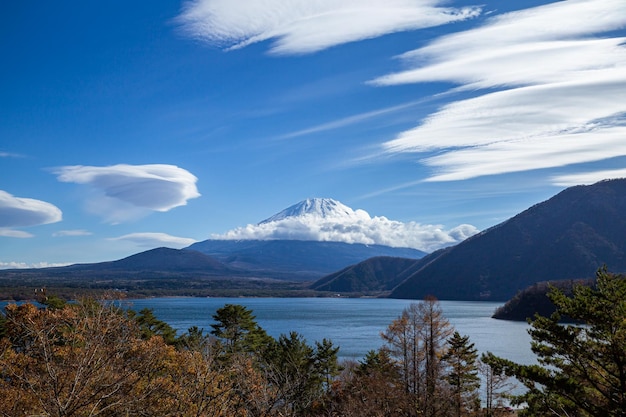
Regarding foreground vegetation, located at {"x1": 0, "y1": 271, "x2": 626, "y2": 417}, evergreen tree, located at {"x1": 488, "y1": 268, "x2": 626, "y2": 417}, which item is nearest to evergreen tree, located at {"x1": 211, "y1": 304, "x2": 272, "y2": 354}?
foreground vegetation, located at {"x1": 0, "y1": 271, "x2": 626, "y2": 417}

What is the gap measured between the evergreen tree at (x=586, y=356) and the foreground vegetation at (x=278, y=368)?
34 millimetres

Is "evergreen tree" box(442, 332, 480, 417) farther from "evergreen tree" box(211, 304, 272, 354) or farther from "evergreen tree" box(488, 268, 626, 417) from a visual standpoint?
"evergreen tree" box(211, 304, 272, 354)

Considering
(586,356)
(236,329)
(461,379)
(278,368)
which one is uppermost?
(586,356)

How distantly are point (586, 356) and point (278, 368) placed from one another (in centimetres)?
2149

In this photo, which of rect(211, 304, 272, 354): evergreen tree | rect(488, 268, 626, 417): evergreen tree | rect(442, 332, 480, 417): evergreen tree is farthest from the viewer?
rect(211, 304, 272, 354): evergreen tree

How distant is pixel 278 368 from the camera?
31.0 meters

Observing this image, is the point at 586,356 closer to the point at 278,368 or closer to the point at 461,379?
the point at 461,379

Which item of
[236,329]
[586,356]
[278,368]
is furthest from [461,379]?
[236,329]

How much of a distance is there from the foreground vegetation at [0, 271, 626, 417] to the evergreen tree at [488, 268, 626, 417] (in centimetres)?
3

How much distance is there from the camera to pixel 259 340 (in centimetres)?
3591

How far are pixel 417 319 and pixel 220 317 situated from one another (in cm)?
1357

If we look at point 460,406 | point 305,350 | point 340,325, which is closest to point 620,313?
point 460,406

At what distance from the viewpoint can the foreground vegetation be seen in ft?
30.0

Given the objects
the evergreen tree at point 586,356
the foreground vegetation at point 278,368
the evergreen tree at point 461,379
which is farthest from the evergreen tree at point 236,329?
the evergreen tree at point 586,356
